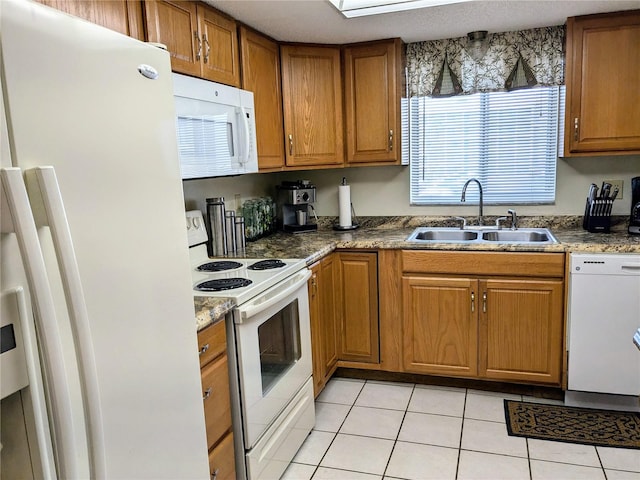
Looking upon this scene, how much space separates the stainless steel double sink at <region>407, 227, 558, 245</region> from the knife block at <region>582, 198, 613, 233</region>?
238mm

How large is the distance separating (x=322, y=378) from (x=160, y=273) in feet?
5.91

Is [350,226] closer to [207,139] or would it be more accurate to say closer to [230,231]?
[230,231]

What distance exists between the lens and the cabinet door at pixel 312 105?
Result: 3.07 metres

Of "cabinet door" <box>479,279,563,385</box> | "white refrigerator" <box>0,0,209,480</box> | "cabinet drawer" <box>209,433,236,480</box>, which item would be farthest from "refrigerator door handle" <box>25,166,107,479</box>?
"cabinet door" <box>479,279,563,385</box>

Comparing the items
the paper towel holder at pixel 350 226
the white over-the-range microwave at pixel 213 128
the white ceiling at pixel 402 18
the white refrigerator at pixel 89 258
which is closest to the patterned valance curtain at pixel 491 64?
the white ceiling at pixel 402 18

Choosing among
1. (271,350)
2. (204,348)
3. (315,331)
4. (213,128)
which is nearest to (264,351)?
(271,350)

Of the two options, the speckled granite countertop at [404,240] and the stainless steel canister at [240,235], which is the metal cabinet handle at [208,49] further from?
the speckled granite countertop at [404,240]

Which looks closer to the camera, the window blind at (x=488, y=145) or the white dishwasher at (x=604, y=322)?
the white dishwasher at (x=604, y=322)

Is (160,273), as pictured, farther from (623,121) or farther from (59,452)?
(623,121)

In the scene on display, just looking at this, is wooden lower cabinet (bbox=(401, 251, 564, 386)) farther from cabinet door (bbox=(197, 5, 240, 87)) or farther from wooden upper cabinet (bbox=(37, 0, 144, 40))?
wooden upper cabinet (bbox=(37, 0, 144, 40))

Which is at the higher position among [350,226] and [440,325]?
[350,226]

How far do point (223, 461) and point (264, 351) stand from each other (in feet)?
1.55

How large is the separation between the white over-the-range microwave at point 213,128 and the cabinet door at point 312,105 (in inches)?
19.5

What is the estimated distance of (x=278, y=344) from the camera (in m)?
2.22
